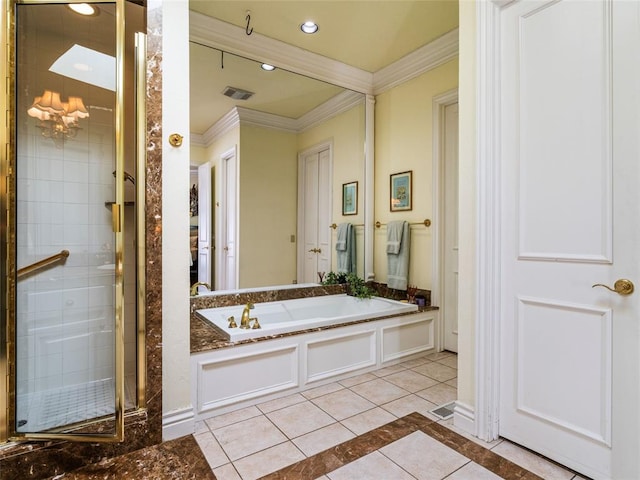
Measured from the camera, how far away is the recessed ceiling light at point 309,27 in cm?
292

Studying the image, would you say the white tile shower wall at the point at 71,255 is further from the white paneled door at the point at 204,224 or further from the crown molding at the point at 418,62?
the crown molding at the point at 418,62

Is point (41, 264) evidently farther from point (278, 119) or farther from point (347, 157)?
point (347, 157)

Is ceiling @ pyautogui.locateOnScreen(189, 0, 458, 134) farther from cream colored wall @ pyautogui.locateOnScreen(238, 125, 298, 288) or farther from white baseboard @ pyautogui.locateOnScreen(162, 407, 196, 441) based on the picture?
white baseboard @ pyautogui.locateOnScreen(162, 407, 196, 441)

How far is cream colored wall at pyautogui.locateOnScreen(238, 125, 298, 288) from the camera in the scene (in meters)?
3.23

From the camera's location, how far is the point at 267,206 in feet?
11.1

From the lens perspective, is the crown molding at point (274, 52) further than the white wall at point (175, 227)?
Yes

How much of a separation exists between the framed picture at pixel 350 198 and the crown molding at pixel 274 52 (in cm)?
104

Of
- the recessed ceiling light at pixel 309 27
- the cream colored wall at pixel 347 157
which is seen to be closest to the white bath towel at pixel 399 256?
the cream colored wall at pixel 347 157

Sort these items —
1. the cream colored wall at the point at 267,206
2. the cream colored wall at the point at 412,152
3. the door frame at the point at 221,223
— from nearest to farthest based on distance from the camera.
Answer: the door frame at the point at 221,223, the cream colored wall at the point at 267,206, the cream colored wall at the point at 412,152

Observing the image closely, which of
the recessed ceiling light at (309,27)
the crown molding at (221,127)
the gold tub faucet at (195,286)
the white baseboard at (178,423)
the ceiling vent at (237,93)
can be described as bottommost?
the white baseboard at (178,423)

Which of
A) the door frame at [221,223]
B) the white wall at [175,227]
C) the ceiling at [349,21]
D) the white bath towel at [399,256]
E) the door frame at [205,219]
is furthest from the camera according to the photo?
the white bath towel at [399,256]

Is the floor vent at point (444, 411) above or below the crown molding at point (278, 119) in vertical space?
below

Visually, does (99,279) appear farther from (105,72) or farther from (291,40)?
(291,40)

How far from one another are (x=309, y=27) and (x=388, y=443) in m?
3.11
